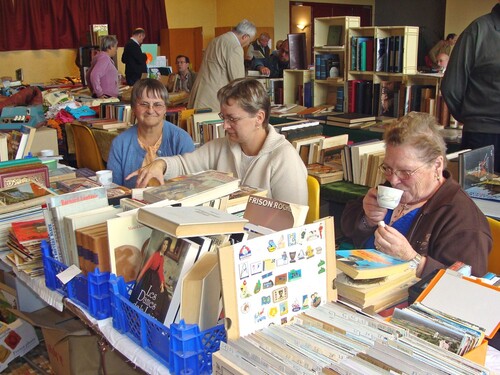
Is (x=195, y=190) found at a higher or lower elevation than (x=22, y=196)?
higher

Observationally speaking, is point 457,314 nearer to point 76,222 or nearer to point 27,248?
point 76,222

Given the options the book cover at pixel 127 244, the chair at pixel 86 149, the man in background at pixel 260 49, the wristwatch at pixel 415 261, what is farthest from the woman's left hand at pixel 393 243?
the man in background at pixel 260 49

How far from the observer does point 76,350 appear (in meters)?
1.92

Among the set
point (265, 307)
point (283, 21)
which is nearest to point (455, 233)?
point (265, 307)

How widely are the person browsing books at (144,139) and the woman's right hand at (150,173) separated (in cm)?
50

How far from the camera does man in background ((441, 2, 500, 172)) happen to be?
10.7 ft

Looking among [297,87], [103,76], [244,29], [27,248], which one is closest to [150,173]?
[27,248]

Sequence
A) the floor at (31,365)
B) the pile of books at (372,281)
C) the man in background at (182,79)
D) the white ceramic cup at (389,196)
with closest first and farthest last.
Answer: the pile of books at (372,281), the white ceramic cup at (389,196), the floor at (31,365), the man in background at (182,79)

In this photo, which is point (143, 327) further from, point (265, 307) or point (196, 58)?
point (196, 58)

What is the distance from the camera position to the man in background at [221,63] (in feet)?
16.9

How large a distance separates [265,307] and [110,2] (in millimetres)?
10305

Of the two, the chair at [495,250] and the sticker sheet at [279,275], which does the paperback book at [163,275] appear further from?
the chair at [495,250]

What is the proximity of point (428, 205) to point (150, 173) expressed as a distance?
1.28 meters


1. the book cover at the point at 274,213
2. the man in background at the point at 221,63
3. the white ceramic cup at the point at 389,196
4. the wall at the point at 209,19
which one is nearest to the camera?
the book cover at the point at 274,213
